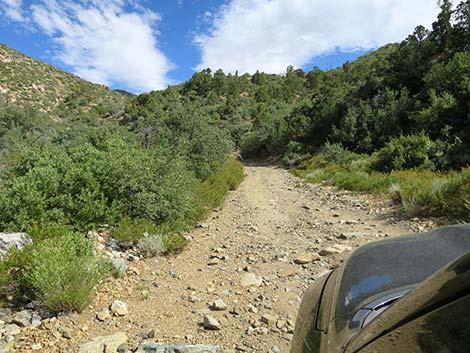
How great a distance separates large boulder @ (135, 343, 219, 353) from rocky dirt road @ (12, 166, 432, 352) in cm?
14

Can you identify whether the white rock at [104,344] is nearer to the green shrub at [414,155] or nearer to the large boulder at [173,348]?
the large boulder at [173,348]

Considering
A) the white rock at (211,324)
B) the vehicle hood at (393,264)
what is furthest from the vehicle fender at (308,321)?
the white rock at (211,324)

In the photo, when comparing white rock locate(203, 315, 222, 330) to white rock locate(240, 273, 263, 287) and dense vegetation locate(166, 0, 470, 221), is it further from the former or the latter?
dense vegetation locate(166, 0, 470, 221)

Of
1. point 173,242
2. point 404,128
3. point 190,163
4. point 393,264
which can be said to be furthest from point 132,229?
point 404,128

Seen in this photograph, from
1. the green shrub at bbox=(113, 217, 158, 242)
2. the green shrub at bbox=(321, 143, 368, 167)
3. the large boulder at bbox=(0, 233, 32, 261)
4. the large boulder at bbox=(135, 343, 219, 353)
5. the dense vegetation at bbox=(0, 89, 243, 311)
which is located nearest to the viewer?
the large boulder at bbox=(135, 343, 219, 353)

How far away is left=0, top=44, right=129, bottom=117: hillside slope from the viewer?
40.8 m

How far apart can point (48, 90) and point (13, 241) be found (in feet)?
165

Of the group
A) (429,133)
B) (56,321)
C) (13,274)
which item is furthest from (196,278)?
(429,133)

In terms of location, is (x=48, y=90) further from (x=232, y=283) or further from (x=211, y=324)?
(x=211, y=324)

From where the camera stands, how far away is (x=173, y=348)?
105 inches

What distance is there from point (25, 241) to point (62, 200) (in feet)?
3.26

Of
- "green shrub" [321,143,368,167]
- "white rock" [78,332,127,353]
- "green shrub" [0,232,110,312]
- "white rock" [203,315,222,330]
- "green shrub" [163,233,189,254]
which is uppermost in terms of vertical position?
"green shrub" [321,143,368,167]

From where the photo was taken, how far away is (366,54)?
5716cm

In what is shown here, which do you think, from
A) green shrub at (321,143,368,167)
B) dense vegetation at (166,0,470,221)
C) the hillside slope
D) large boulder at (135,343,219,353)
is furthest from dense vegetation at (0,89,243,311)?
the hillside slope
